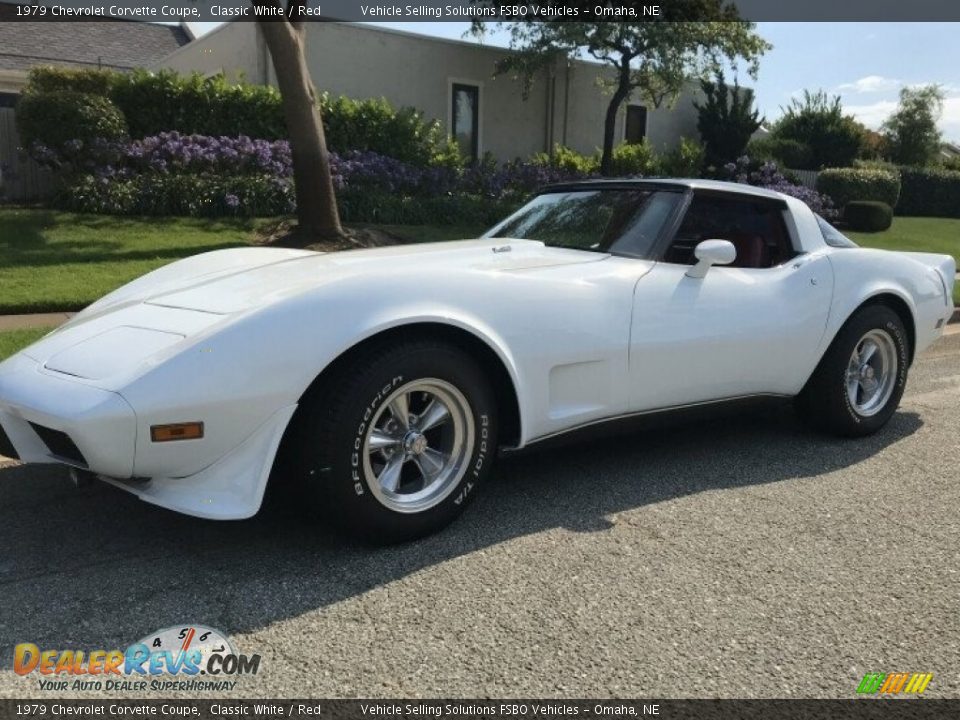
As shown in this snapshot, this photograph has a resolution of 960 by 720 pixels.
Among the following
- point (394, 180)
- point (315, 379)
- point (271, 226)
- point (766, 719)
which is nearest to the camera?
point (766, 719)

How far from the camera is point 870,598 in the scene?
277 cm

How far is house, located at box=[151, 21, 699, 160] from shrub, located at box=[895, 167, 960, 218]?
24.2 feet

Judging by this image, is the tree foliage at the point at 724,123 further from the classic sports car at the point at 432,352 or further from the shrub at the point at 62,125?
the classic sports car at the point at 432,352

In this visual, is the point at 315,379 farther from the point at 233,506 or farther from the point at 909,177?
the point at 909,177

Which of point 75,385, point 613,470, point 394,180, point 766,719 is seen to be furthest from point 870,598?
point 394,180

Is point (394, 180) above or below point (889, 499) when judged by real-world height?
above

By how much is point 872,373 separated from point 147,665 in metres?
4.06

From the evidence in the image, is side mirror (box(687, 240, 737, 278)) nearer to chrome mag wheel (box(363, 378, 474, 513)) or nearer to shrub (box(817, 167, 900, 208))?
chrome mag wheel (box(363, 378, 474, 513))

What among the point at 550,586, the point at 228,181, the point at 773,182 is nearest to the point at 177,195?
the point at 228,181

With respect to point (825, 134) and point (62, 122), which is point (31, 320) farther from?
point (825, 134)

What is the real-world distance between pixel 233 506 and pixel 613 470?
1.97 meters

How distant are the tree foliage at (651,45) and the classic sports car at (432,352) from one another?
15.7 metres

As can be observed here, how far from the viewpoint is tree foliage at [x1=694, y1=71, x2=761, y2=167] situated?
22.6 meters

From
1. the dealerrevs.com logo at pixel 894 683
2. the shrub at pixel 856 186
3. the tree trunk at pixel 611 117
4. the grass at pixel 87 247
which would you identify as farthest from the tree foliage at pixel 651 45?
the dealerrevs.com logo at pixel 894 683
